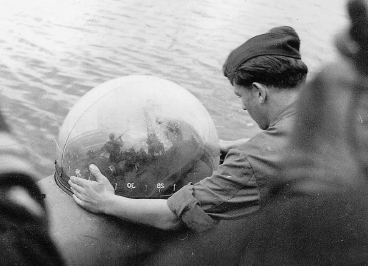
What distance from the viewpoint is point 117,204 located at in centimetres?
220

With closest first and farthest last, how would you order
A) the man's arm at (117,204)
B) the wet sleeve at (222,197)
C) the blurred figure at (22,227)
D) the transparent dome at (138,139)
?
the wet sleeve at (222,197) → the man's arm at (117,204) → the blurred figure at (22,227) → the transparent dome at (138,139)

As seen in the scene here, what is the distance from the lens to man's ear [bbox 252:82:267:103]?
2.19m

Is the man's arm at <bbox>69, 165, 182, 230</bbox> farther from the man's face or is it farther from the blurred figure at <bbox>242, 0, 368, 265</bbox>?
the man's face

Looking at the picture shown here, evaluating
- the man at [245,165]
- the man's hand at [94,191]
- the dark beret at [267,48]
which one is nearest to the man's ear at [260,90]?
the man at [245,165]

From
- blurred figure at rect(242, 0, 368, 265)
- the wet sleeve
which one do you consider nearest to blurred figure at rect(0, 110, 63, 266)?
the wet sleeve

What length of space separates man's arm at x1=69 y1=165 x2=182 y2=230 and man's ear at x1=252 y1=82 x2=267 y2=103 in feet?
2.18

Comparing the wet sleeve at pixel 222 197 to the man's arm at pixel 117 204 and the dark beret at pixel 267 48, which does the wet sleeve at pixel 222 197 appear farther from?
the dark beret at pixel 267 48

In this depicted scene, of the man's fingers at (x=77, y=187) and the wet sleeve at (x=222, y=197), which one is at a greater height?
the wet sleeve at (x=222, y=197)

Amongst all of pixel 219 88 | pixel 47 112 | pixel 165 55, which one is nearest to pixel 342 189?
pixel 47 112

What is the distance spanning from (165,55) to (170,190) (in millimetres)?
5035

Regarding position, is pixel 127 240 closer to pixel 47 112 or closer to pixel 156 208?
pixel 156 208

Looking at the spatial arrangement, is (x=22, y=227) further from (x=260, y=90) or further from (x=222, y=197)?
(x=260, y=90)

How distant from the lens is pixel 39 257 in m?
2.27

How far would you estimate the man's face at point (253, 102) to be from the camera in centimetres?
223
